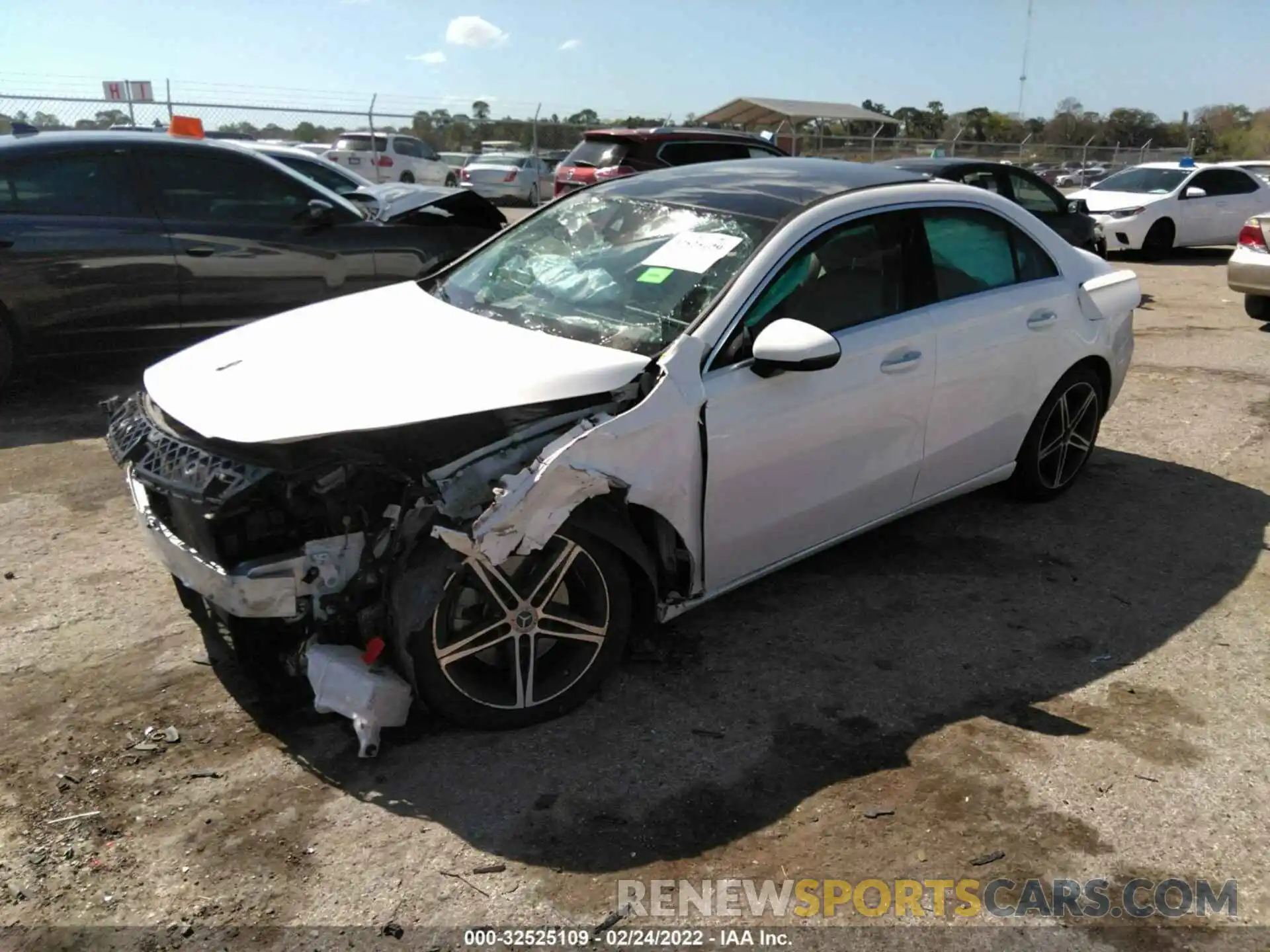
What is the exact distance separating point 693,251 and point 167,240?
14.9 feet

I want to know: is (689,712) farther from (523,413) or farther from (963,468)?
(963,468)

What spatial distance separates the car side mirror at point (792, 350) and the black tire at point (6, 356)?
539 centimetres

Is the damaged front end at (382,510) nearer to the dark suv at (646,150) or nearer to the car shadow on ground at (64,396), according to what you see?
the car shadow on ground at (64,396)

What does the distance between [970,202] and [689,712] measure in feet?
8.76

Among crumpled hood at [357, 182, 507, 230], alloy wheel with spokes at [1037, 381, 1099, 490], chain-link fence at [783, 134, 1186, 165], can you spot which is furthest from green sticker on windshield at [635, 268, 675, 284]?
chain-link fence at [783, 134, 1186, 165]

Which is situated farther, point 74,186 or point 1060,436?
point 74,186

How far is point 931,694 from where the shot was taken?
3.53 meters

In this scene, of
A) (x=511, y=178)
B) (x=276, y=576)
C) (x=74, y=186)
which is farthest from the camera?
(x=511, y=178)

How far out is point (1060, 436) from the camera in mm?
5078

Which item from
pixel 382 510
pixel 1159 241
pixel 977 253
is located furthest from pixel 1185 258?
pixel 382 510

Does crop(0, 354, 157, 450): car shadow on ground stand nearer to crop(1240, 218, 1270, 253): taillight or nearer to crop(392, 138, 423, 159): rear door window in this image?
crop(1240, 218, 1270, 253): taillight

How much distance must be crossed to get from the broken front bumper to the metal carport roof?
101 feet

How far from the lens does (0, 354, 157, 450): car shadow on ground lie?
626 centimetres

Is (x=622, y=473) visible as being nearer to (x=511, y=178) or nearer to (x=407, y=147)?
(x=511, y=178)
